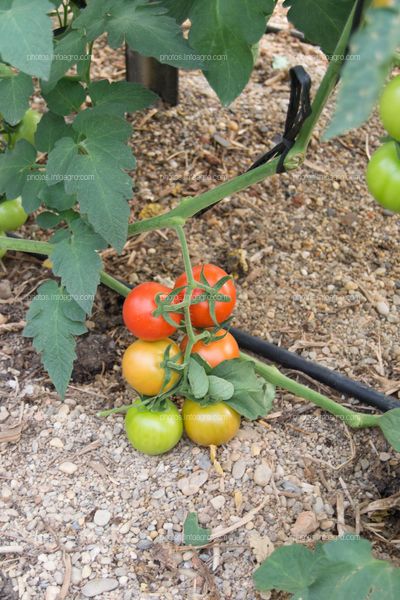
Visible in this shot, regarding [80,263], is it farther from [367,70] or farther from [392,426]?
[367,70]

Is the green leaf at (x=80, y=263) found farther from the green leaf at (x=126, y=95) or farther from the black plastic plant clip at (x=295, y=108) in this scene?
the black plastic plant clip at (x=295, y=108)

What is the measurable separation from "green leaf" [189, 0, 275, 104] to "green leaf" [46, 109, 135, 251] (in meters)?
0.22

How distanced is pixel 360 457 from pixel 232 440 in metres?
0.30

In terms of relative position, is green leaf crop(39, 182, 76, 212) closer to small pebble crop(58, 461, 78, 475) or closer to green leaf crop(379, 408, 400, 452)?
small pebble crop(58, 461, 78, 475)

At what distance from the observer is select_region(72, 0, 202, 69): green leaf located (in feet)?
4.33

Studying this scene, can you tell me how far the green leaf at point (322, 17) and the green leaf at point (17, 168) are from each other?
65 centimetres

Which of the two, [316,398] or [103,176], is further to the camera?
[316,398]

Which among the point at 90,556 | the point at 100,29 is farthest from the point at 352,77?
the point at 90,556

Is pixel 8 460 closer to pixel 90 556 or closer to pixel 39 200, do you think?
pixel 90 556

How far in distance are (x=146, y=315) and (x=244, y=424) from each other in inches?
15.0

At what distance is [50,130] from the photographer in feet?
5.13

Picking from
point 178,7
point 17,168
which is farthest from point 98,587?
point 178,7

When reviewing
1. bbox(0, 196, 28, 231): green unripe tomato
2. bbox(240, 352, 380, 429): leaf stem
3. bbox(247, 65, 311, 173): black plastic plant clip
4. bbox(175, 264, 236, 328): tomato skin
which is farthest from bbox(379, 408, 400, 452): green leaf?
bbox(0, 196, 28, 231): green unripe tomato

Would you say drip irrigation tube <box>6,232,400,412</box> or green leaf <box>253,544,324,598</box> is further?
drip irrigation tube <box>6,232,400,412</box>
